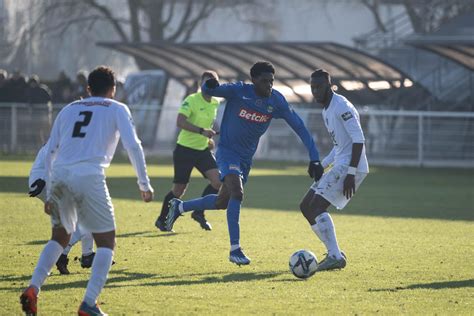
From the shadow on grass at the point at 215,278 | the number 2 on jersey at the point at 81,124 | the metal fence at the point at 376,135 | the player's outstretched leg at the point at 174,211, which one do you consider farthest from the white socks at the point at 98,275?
the metal fence at the point at 376,135

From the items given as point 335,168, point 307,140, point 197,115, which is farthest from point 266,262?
point 197,115

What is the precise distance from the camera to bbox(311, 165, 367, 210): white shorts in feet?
37.1

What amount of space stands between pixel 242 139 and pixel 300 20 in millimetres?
59629

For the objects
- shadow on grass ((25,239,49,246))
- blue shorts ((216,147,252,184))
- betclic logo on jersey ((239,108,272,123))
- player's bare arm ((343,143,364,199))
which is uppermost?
betclic logo on jersey ((239,108,272,123))

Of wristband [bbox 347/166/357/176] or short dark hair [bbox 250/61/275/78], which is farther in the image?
short dark hair [bbox 250/61/275/78]

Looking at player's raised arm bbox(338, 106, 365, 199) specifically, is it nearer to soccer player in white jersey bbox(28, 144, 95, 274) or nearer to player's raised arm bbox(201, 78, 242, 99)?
player's raised arm bbox(201, 78, 242, 99)

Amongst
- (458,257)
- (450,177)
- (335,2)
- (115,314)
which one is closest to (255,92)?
(458,257)

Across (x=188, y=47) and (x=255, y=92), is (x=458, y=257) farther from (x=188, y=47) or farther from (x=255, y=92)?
(x=188, y=47)

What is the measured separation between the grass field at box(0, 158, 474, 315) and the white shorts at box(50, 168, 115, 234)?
29.9 inches

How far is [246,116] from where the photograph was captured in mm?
11727

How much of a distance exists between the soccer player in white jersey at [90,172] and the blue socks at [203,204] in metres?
4.24

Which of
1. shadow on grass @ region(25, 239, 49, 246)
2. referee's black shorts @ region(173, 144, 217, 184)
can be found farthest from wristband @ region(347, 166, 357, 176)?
referee's black shorts @ region(173, 144, 217, 184)

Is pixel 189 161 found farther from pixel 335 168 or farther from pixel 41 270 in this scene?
pixel 41 270

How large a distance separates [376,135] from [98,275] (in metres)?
23.2
